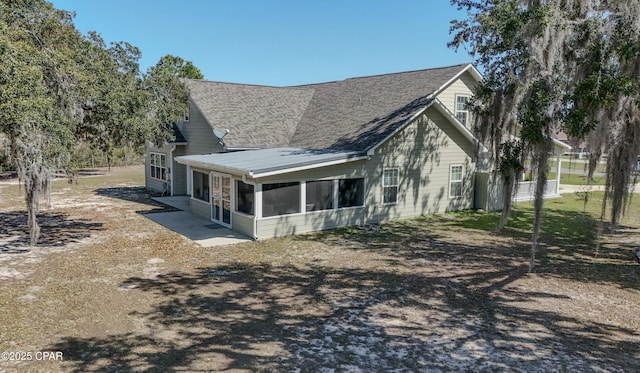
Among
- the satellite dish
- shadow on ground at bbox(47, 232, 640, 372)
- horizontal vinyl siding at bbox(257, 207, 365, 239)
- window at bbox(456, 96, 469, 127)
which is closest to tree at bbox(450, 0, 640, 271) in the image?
shadow on ground at bbox(47, 232, 640, 372)

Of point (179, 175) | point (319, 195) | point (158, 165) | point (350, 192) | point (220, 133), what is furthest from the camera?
point (158, 165)

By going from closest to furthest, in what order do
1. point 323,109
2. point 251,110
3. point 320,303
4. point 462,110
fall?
point 320,303 < point 462,110 < point 251,110 < point 323,109

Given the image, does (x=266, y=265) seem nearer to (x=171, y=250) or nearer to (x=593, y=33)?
(x=171, y=250)

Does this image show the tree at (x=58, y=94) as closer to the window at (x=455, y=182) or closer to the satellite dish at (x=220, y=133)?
the satellite dish at (x=220, y=133)

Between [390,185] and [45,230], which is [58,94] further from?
[390,185]

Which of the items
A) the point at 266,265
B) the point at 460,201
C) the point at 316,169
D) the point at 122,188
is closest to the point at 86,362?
the point at 266,265

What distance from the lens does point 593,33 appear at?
358 inches

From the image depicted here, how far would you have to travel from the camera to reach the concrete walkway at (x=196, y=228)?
42.5 feet

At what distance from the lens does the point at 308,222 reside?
14.1m

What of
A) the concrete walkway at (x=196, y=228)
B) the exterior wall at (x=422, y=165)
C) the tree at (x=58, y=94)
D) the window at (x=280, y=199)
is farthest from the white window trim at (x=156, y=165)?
the exterior wall at (x=422, y=165)

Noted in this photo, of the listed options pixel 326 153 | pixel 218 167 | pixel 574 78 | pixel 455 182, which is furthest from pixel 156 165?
pixel 574 78

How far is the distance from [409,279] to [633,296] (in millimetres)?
4461

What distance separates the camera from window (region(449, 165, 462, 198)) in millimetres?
17688

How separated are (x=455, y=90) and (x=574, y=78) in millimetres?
9780
